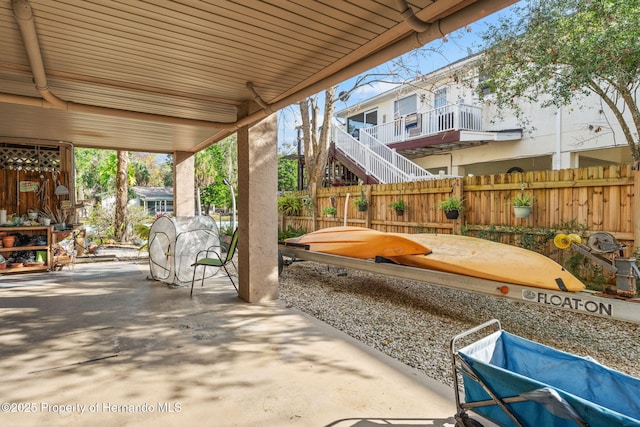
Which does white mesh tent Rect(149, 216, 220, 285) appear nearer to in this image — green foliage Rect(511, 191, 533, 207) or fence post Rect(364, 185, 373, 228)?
fence post Rect(364, 185, 373, 228)

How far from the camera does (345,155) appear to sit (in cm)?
1235

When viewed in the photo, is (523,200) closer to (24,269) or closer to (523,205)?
(523,205)

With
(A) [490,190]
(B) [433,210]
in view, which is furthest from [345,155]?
(A) [490,190]

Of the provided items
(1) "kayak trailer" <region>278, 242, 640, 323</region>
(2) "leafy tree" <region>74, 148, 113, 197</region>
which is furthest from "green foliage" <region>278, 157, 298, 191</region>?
(1) "kayak trailer" <region>278, 242, 640, 323</region>

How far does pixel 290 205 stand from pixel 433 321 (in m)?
7.60

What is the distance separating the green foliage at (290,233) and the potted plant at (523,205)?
19.1ft

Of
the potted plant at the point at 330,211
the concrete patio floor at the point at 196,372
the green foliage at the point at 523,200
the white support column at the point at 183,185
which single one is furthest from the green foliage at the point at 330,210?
the concrete patio floor at the point at 196,372

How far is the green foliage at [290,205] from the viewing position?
11023mm

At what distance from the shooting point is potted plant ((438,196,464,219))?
252 inches

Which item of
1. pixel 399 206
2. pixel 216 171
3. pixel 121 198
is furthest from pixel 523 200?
pixel 216 171

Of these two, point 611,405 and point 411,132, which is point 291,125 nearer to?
point 411,132

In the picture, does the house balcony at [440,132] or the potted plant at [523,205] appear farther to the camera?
the house balcony at [440,132]

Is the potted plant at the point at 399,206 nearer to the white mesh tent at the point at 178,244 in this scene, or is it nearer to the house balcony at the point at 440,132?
the house balcony at the point at 440,132

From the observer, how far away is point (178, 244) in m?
5.30
